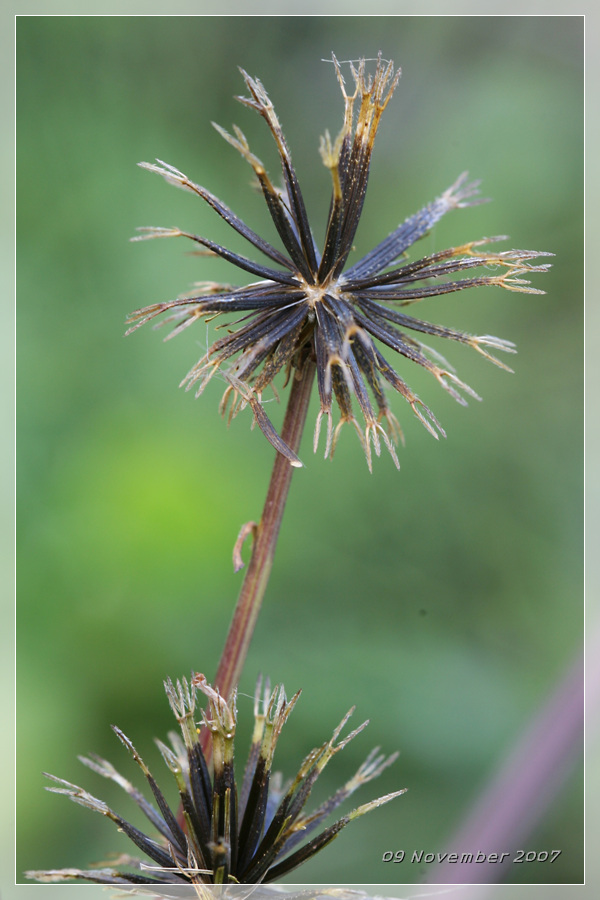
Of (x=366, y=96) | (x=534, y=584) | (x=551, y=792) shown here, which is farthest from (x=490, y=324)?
(x=366, y=96)

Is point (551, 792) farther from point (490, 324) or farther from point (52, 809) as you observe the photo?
point (490, 324)

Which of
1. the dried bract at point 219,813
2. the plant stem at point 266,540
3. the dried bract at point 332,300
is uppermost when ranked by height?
the dried bract at point 332,300

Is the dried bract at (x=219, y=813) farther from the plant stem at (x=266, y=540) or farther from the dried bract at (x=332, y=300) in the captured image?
the dried bract at (x=332, y=300)

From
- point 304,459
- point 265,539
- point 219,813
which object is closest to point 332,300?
point 265,539

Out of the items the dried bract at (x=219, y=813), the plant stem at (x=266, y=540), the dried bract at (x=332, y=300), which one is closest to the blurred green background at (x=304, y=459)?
the dried bract at (x=219, y=813)

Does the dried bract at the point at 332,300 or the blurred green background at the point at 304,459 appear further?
the blurred green background at the point at 304,459

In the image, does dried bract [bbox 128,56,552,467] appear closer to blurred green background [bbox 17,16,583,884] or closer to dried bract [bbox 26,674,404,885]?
dried bract [bbox 26,674,404,885]

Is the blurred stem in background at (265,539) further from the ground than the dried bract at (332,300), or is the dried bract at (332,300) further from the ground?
the dried bract at (332,300)
